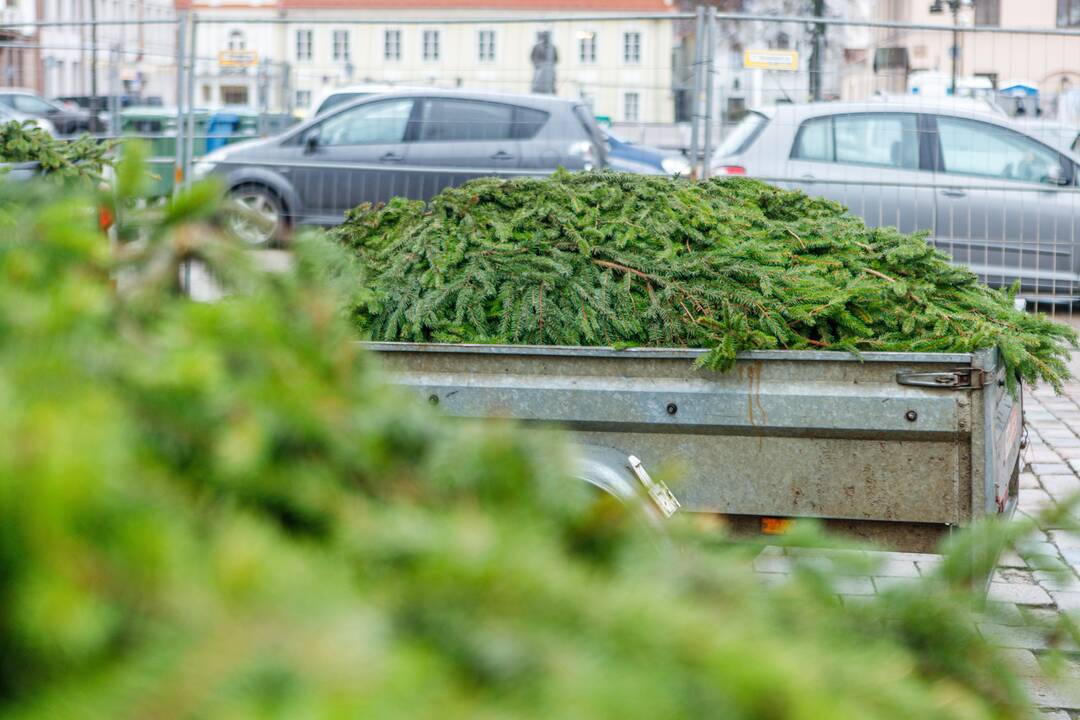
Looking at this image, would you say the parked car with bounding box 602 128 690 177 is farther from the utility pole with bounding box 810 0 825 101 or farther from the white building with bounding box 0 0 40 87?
the white building with bounding box 0 0 40 87

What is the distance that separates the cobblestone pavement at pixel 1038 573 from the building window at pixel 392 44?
316 inches

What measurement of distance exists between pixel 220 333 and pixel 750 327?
3.18 metres

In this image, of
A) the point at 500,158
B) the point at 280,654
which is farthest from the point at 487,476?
the point at 500,158

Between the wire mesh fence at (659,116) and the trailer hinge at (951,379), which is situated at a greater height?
the wire mesh fence at (659,116)

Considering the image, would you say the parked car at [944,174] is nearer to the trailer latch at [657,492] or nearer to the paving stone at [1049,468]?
the paving stone at [1049,468]

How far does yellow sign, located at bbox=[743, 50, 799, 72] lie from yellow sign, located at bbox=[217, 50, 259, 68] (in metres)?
6.49

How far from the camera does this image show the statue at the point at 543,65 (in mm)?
14680

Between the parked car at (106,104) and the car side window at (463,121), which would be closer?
the car side window at (463,121)

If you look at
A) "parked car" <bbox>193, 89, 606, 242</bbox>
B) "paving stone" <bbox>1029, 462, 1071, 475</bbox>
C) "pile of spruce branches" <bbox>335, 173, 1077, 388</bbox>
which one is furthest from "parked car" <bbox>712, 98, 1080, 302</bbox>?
"pile of spruce branches" <bbox>335, 173, 1077, 388</bbox>

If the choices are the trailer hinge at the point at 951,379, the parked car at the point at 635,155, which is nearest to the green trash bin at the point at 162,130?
the parked car at the point at 635,155

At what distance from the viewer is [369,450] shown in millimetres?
1097

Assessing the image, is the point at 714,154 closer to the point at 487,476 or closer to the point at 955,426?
the point at 955,426

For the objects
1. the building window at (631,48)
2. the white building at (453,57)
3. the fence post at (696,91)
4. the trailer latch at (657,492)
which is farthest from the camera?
the building window at (631,48)

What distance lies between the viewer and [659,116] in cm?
1360
